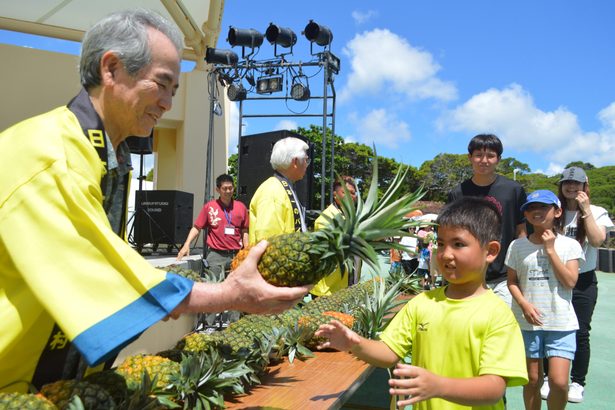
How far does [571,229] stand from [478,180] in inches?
40.8

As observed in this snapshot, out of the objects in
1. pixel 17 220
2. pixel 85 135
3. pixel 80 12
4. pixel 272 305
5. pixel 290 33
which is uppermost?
pixel 80 12

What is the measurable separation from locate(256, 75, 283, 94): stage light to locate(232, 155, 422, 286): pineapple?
1278 centimetres

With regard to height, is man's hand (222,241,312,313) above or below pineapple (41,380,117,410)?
above

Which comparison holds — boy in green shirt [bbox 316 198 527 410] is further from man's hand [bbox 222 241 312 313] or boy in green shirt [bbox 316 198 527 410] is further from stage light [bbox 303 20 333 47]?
stage light [bbox 303 20 333 47]

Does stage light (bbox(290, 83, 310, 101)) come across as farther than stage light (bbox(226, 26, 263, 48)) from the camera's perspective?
Yes

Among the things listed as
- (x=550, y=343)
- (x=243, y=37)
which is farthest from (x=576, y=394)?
(x=243, y=37)

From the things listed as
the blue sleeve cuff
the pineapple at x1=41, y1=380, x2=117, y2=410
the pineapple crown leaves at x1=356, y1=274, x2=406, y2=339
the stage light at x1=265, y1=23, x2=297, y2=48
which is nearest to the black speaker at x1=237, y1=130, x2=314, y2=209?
the stage light at x1=265, y1=23, x2=297, y2=48

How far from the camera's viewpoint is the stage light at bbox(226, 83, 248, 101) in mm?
14414

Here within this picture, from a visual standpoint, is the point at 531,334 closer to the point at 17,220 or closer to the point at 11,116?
the point at 17,220

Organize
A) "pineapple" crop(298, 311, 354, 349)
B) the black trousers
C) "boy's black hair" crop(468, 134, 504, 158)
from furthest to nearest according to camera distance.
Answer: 1. the black trousers
2. "boy's black hair" crop(468, 134, 504, 158)
3. "pineapple" crop(298, 311, 354, 349)

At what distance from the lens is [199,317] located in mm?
4035

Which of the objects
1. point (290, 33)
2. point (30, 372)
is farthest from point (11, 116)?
point (30, 372)

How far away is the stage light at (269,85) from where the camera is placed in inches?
570

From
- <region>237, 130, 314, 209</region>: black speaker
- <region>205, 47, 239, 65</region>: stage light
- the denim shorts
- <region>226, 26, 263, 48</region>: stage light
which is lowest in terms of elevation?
the denim shorts
